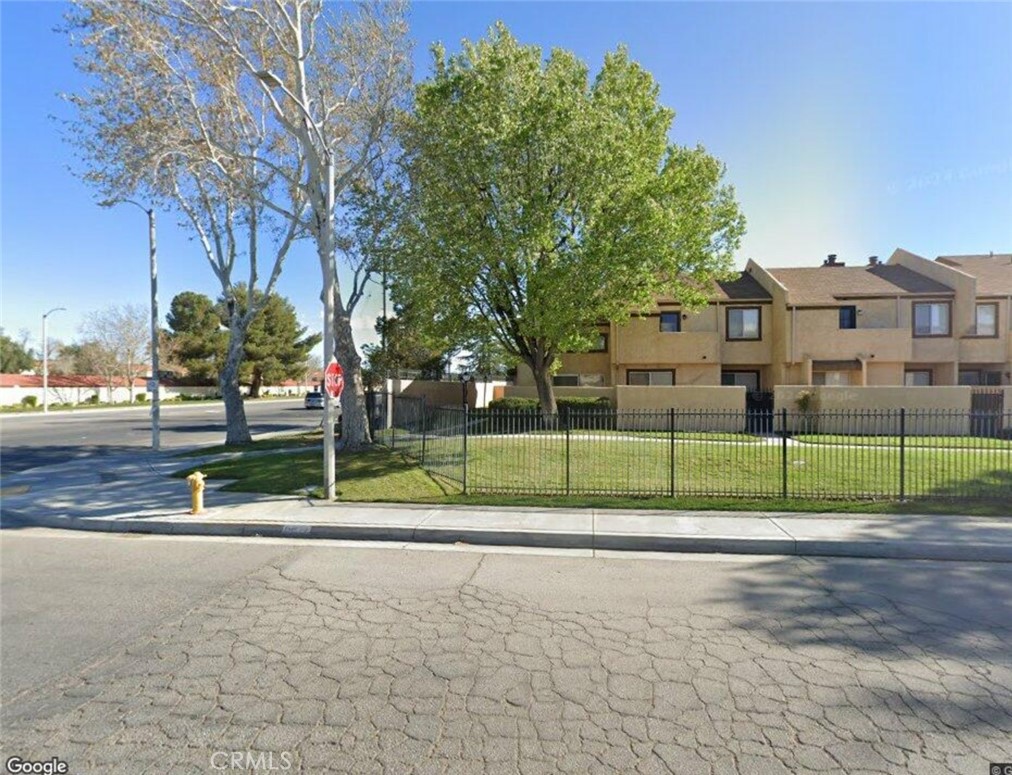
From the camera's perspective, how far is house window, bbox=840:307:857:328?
960 inches

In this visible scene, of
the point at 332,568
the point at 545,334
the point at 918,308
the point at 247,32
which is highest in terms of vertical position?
the point at 247,32

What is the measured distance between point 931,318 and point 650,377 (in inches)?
536

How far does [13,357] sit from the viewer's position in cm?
6475

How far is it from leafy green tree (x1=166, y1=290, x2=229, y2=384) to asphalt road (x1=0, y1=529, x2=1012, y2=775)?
5451cm

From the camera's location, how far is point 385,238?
43.9ft

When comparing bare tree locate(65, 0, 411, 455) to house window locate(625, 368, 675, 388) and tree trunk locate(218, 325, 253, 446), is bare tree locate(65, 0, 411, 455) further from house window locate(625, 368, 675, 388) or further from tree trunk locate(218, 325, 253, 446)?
house window locate(625, 368, 675, 388)

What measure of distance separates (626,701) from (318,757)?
6.09 feet

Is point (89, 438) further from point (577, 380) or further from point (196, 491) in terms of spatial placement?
point (577, 380)

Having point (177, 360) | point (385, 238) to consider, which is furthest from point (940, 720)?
point (177, 360)

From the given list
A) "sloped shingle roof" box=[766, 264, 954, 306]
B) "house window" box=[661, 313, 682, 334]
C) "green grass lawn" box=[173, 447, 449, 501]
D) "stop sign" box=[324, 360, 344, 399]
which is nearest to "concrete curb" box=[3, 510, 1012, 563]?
"green grass lawn" box=[173, 447, 449, 501]

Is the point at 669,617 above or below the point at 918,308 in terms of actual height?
below

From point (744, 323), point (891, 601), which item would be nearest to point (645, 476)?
point (891, 601)

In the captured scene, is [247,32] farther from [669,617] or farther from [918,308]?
[918,308]

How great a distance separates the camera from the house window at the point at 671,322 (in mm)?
24844
